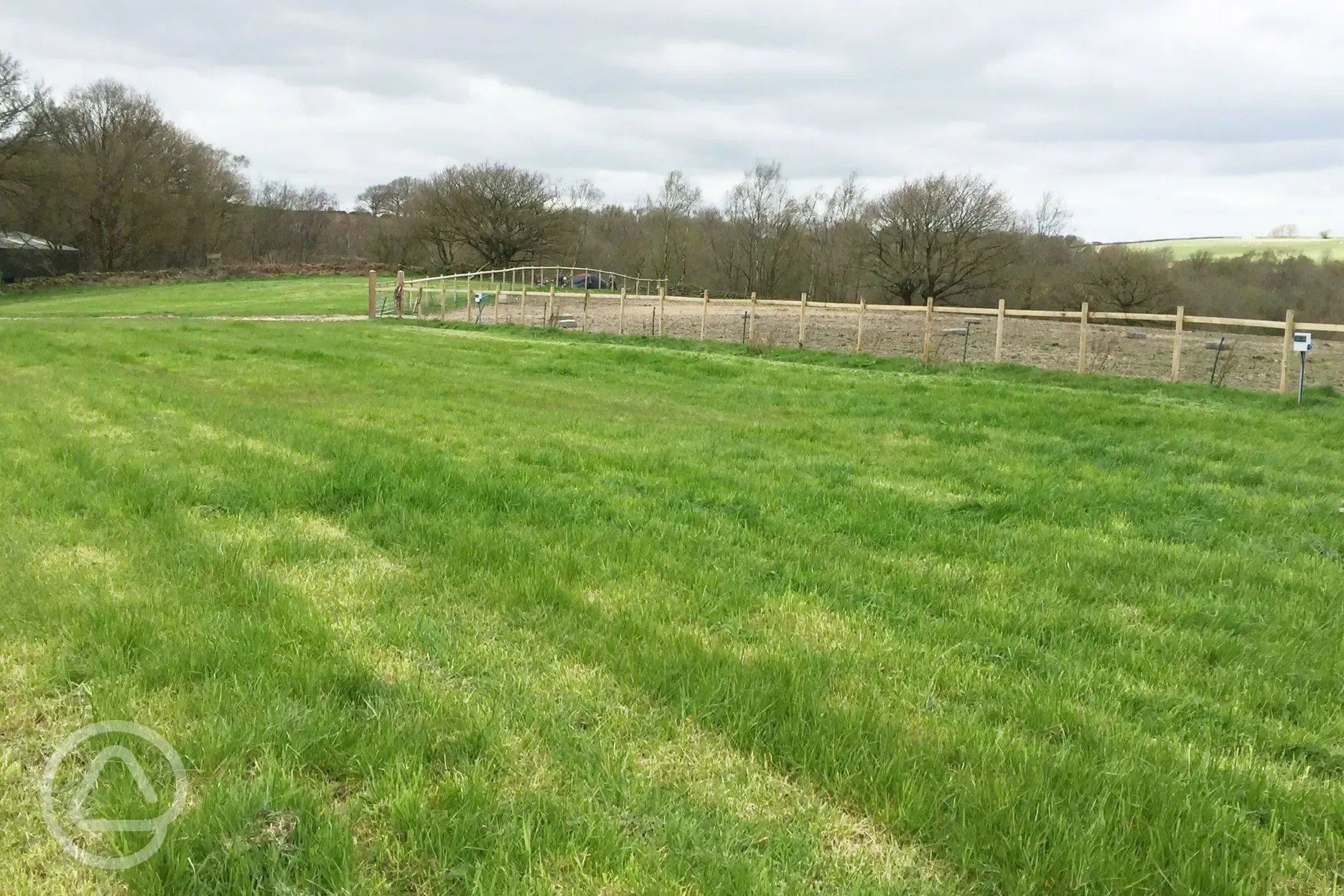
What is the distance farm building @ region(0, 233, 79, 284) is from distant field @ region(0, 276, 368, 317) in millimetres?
8805

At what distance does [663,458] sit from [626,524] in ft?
7.60

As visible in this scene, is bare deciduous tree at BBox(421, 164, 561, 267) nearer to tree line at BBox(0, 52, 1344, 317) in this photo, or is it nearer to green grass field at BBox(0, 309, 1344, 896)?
tree line at BBox(0, 52, 1344, 317)

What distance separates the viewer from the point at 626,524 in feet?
18.4

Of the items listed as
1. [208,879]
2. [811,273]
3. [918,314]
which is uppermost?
[811,273]

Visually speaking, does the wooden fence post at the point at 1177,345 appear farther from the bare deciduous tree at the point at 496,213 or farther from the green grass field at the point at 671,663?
the bare deciduous tree at the point at 496,213

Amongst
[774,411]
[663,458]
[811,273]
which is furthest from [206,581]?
[811,273]

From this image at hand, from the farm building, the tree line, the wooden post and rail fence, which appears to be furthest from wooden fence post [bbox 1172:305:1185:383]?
the farm building

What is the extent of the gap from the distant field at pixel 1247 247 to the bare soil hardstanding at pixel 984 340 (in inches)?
1360

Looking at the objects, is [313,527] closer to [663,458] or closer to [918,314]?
[663,458]

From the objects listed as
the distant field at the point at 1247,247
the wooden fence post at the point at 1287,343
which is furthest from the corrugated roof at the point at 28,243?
the distant field at the point at 1247,247

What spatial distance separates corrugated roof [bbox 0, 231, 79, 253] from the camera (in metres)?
60.5

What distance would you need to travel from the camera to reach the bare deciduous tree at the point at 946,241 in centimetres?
5541

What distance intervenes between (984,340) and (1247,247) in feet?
193

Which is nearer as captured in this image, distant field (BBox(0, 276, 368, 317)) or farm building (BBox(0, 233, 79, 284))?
distant field (BBox(0, 276, 368, 317))
